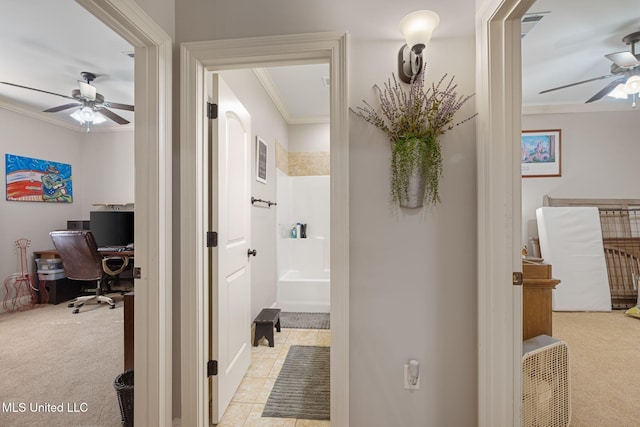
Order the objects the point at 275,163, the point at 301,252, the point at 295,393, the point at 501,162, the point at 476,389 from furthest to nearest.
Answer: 1. the point at 301,252
2. the point at 275,163
3. the point at 295,393
4. the point at 476,389
5. the point at 501,162

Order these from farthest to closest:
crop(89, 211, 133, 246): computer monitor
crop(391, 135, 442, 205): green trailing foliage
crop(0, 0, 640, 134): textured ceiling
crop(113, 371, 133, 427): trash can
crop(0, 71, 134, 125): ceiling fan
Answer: crop(89, 211, 133, 246): computer monitor → crop(0, 71, 134, 125): ceiling fan → crop(0, 0, 640, 134): textured ceiling → crop(113, 371, 133, 427): trash can → crop(391, 135, 442, 205): green trailing foliage

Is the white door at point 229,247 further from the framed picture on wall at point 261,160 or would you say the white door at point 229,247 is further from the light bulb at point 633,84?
the light bulb at point 633,84

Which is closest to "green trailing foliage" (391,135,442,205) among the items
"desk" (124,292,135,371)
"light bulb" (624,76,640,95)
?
"desk" (124,292,135,371)

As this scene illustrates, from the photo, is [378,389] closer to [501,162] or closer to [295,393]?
[295,393]

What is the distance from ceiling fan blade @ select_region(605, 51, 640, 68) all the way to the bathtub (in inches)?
135

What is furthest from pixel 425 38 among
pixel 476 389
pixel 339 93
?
pixel 476 389

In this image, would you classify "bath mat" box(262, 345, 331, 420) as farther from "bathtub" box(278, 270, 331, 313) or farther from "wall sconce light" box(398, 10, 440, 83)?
"wall sconce light" box(398, 10, 440, 83)

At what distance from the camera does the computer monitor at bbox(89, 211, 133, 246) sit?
4074 mm

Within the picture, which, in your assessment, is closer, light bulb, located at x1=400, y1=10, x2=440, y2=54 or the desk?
light bulb, located at x1=400, y1=10, x2=440, y2=54

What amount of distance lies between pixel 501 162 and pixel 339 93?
806 millimetres

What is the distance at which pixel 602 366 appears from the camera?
7.02 ft

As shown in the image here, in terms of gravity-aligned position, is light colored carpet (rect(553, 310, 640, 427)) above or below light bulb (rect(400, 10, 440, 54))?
below

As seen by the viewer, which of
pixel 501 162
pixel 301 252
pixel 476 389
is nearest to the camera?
pixel 501 162

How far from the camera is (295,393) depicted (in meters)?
1.86
